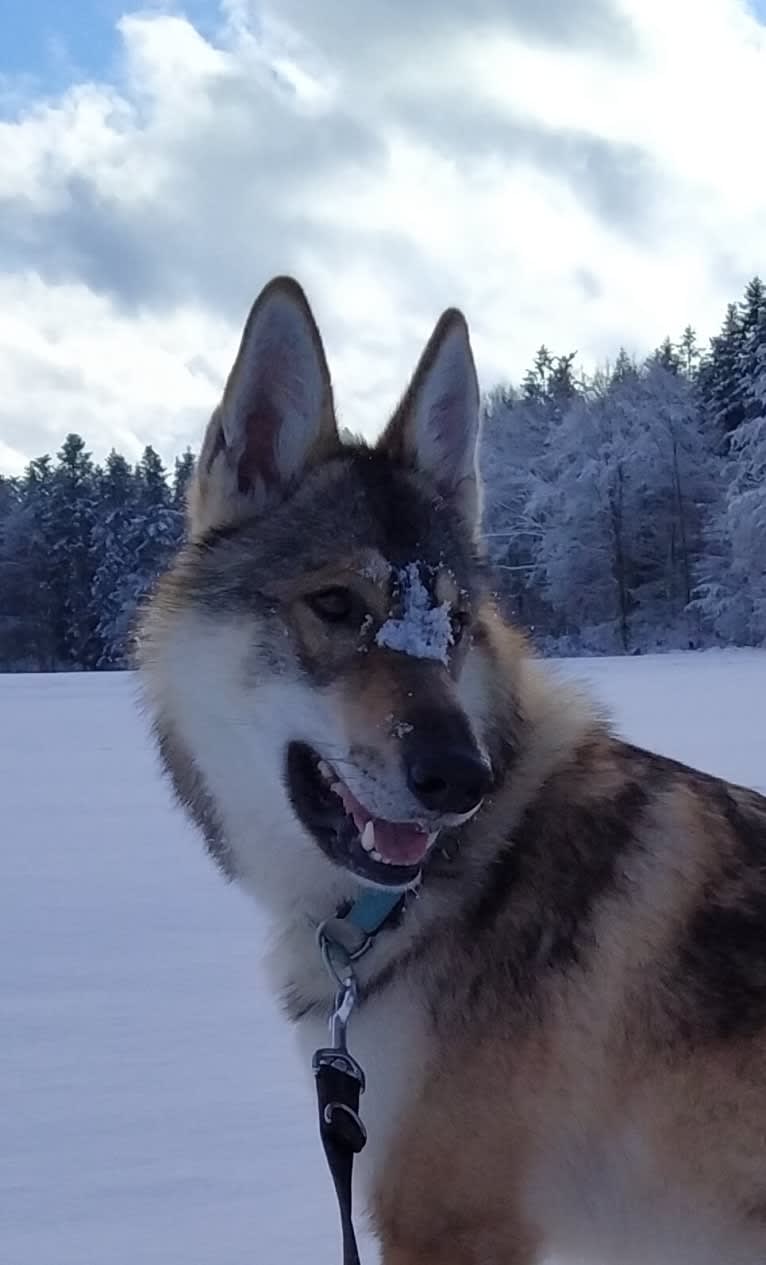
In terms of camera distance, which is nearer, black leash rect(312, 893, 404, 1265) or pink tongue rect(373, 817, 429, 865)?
black leash rect(312, 893, 404, 1265)

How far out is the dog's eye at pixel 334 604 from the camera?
8.05 feet

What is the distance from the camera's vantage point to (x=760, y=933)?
211cm

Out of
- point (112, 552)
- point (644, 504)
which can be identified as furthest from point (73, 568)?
point (644, 504)

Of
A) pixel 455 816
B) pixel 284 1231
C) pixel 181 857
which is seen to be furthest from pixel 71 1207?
pixel 181 857

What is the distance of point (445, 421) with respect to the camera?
2.85m

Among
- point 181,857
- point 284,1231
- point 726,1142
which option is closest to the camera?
point 726,1142

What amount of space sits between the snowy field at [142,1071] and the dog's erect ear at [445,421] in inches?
22.3

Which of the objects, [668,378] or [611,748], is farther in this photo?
[668,378]

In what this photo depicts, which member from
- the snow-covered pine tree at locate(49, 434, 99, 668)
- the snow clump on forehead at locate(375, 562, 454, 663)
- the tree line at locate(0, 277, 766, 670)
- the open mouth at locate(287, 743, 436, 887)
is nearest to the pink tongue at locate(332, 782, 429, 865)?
the open mouth at locate(287, 743, 436, 887)

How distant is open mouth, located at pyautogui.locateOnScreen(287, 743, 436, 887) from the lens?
218cm

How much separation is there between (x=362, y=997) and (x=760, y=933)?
0.74m

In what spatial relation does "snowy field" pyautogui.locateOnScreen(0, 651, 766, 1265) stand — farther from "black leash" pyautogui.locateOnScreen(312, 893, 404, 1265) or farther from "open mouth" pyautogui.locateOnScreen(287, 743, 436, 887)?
"open mouth" pyautogui.locateOnScreen(287, 743, 436, 887)

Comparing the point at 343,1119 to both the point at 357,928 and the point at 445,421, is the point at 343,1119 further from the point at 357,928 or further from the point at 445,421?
the point at 445,421

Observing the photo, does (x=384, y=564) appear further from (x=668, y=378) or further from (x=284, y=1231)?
(x=668, y=378)
